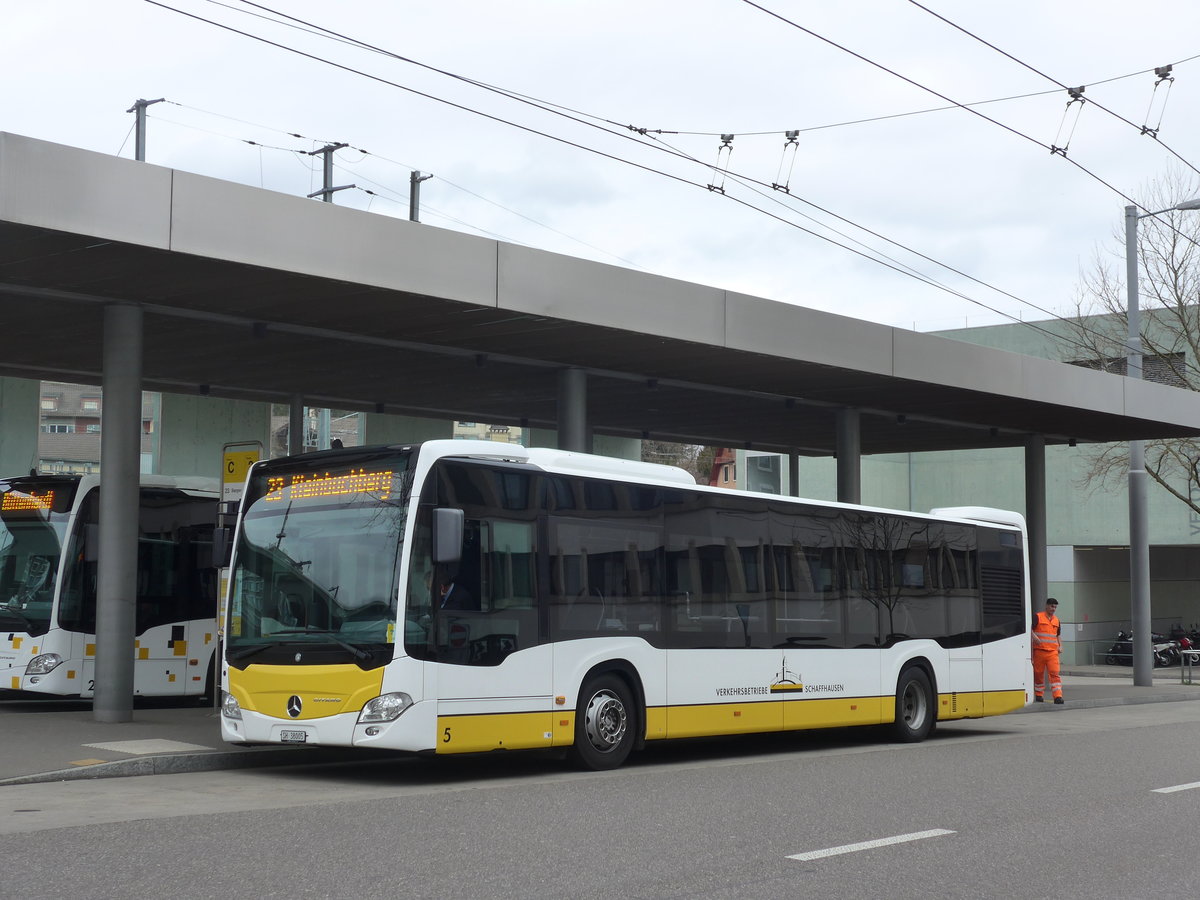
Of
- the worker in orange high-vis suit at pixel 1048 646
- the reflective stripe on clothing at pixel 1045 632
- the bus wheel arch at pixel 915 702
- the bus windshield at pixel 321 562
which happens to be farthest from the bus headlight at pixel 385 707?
the reflective stripe on clothing at pixel 1045 632

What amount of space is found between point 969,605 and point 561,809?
31.6ft

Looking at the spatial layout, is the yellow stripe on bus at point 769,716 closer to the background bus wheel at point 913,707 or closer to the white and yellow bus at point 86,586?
the background bus wheel at point 913,707

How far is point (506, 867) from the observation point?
7895 mm

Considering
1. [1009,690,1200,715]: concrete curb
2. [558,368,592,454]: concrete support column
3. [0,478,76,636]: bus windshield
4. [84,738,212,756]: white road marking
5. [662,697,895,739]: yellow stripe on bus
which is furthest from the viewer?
[1009,690,1200,715]: concrete curb

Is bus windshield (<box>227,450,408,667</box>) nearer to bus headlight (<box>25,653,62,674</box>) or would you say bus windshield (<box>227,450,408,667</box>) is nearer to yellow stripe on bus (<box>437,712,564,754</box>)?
yellow stripe on bus (<box>437,712,564,754</box>)

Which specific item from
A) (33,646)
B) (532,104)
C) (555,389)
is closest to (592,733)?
(532,104)

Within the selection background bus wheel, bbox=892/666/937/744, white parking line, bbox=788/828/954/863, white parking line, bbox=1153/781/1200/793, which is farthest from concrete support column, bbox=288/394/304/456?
white parking line, bbox=788/828/954/863

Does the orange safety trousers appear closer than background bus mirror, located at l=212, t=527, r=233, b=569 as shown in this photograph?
No

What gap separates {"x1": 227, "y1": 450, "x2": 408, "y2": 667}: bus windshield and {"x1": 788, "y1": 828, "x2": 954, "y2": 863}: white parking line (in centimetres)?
437

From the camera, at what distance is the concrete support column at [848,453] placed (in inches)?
950

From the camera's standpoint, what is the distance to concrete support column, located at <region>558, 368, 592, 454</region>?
19.5 meters

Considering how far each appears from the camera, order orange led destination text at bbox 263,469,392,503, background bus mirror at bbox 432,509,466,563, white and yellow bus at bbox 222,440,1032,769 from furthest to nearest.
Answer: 1. orange led destination text at bbox 263,469,392,503
2. white and yellow bus at bbox 222,440,1032,769
3. background bus mirror at bbox 432,509,466,563

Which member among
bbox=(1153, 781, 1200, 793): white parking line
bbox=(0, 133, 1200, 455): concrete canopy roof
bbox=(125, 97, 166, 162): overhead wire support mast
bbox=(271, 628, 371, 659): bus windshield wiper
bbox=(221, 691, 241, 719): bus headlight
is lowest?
bbox=(1153, 781, 1200, 793): white parking line

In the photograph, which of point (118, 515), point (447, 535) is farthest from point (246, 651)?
point (118, 515)
